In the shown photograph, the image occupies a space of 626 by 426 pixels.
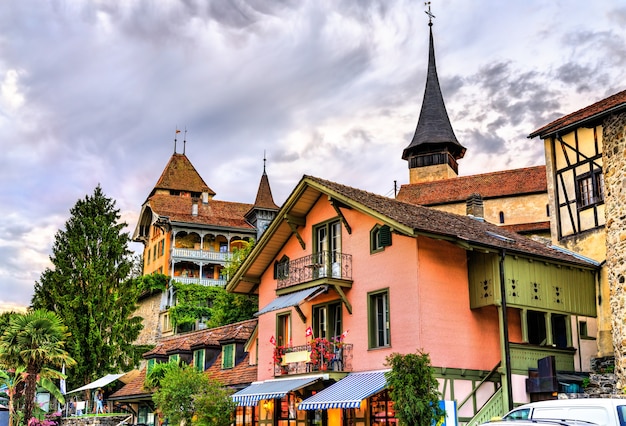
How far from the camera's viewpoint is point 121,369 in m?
45.8

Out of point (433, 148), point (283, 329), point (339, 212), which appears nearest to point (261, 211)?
point (433, 148)

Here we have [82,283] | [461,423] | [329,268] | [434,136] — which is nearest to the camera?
[461,423]

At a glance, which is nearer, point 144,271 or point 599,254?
point 599,254

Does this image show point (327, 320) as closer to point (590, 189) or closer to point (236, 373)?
point (236, 373)

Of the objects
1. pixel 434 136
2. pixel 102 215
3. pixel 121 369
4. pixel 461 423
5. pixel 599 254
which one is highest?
pixel 434 136

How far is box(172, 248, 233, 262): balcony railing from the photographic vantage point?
2487 inches

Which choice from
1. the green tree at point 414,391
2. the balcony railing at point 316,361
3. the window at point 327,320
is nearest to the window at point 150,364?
the balcony railing at point 316,361

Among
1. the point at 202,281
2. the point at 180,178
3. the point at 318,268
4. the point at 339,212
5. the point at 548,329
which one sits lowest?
the point at 548,329

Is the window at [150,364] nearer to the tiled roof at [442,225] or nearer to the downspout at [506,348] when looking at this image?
the tiled roof at [442,225]

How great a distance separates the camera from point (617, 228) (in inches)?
805

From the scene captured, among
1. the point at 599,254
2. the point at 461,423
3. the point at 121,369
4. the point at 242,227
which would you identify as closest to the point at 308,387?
the point at 461,423

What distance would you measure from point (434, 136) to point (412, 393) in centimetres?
5623

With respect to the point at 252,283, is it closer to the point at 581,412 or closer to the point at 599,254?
the point at 599,254

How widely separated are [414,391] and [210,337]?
17143 mm
